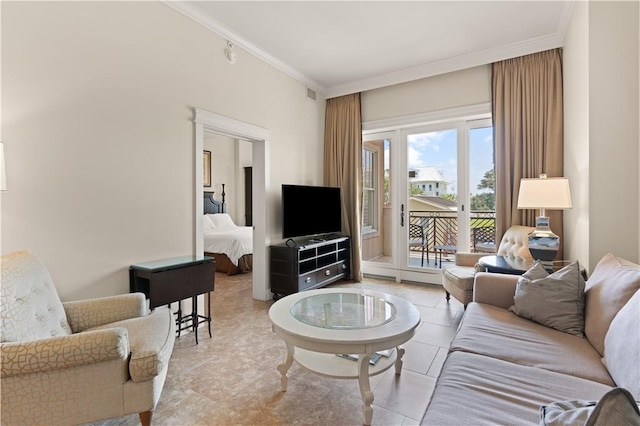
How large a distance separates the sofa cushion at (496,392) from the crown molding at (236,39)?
11.3ft

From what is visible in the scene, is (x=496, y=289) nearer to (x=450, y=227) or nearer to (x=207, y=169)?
(x=450, y=227)

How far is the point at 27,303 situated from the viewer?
1634mm

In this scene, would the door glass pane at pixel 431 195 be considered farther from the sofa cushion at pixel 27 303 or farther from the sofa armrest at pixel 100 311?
the sofa cushion at pixel 27 303

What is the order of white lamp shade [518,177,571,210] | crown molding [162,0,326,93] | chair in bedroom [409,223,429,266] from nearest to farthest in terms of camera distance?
white lamp shade [518,177,571,210] < crown molding [162,0,326,93] < chair in bedroom [409,223,429,266]

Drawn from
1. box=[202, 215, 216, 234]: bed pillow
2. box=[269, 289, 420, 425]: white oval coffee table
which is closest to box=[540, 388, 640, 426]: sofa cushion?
box=[269, 289, 420, 425]: white oval coffee table

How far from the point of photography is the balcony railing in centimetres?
418

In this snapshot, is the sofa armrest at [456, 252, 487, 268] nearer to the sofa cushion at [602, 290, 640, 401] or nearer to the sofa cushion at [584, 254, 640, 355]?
the sofa cushion at [584, 254, 640, 355]

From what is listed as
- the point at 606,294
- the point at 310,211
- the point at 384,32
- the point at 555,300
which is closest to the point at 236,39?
the point at 384,32

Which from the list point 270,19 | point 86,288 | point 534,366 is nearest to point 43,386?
point 86,288

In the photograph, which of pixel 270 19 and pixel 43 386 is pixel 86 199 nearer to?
pixel 43 386

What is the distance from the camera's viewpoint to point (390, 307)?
2.21 m

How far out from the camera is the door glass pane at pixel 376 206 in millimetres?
4973

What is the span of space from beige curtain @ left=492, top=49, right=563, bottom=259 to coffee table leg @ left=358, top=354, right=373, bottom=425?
2811 millimetres

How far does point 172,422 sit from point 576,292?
2411 millimetres
